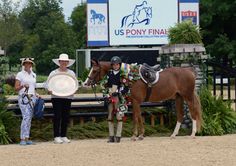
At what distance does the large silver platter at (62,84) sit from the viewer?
39.5 ft

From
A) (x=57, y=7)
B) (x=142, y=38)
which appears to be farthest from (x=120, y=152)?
(x=57, y=7)

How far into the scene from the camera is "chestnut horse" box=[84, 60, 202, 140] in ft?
40.9

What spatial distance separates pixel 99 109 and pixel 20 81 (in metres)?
2.67

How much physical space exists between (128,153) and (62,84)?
247cm

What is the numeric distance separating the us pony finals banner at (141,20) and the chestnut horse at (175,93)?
2120 centimetres

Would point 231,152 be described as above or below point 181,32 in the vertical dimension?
below

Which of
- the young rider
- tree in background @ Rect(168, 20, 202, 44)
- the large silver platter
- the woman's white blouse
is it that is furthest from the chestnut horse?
the woman's white blouse

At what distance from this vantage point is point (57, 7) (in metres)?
64.1

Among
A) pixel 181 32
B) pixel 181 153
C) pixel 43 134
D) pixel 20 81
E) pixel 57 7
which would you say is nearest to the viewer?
pixel 181 153

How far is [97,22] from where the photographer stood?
110ft

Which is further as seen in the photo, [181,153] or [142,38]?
[142,38]

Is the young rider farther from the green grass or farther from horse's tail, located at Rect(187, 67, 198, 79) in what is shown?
horse's tail, located at Rect(187, 67, 198, 79)

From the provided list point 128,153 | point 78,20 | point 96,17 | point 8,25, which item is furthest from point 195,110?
point 78,20

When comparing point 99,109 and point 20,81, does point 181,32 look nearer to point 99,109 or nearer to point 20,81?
point 99,109
